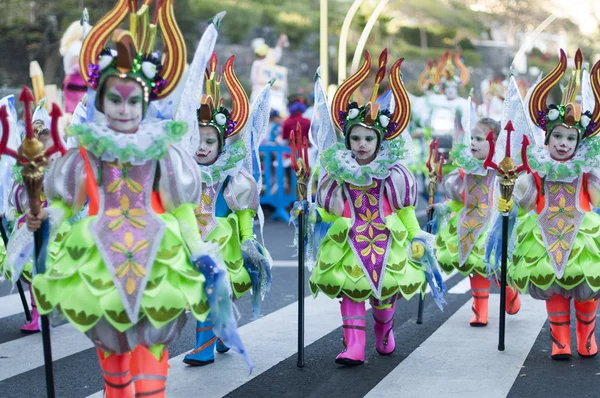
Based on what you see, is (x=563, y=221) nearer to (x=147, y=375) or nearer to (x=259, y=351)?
(x=259, y=351)

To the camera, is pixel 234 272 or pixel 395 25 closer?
pixel 234 272

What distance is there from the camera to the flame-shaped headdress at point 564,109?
22.7 feet

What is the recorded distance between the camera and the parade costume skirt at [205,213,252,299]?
6719 mm

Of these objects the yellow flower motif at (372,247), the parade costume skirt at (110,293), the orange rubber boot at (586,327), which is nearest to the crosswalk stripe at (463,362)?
the orange rubber boot at (586,327)

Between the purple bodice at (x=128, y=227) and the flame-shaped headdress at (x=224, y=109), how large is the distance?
6.94 ft

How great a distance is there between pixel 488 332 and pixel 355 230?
1997 mm

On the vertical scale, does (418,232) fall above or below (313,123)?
below

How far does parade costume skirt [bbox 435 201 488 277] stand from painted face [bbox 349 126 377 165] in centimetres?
189

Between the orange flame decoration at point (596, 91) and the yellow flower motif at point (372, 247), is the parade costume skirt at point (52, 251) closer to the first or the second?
the yellow flower motif at point (372, 247)

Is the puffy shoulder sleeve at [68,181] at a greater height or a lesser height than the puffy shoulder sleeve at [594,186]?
greater

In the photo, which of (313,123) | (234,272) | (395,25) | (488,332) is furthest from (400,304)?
(395,25)

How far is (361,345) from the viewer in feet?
22.3

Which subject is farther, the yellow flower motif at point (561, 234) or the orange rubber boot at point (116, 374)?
the yellow flower motif at point (561, 234)

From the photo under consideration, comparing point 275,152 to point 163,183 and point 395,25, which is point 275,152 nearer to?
point 163,183
